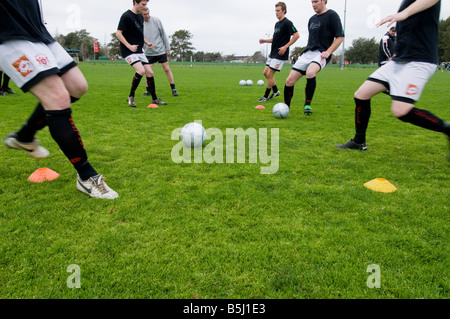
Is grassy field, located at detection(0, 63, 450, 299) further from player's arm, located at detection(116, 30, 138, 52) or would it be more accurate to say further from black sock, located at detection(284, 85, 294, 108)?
player's arm, located at detection(116, 30, 138, 52)

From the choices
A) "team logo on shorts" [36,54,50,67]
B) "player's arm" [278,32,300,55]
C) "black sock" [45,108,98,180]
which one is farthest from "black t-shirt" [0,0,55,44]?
"player's arm" [278,32,300,55]

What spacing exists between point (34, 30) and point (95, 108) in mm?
5116

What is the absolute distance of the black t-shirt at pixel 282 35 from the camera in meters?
7.91

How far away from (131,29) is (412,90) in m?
6.42

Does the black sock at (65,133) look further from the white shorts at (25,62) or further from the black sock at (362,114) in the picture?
the black sock at (362,114)

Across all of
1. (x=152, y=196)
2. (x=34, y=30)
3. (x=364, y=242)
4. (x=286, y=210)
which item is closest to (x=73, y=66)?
(x=34, y=30)

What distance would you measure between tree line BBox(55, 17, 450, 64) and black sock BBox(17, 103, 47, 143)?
86943 millimetres

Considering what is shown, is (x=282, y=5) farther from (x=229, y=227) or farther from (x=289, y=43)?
(x=229, y=227)

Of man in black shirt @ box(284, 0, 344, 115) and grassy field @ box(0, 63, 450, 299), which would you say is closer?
grassy field @ box(0, 63, 450, 299)

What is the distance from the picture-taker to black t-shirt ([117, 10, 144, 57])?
7.12 metres

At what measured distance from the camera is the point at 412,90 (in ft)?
11.0

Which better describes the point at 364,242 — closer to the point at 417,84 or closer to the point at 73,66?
the point at 417,84

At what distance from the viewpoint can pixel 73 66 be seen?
2918 mm

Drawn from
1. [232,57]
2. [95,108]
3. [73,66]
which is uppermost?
[232,57]
